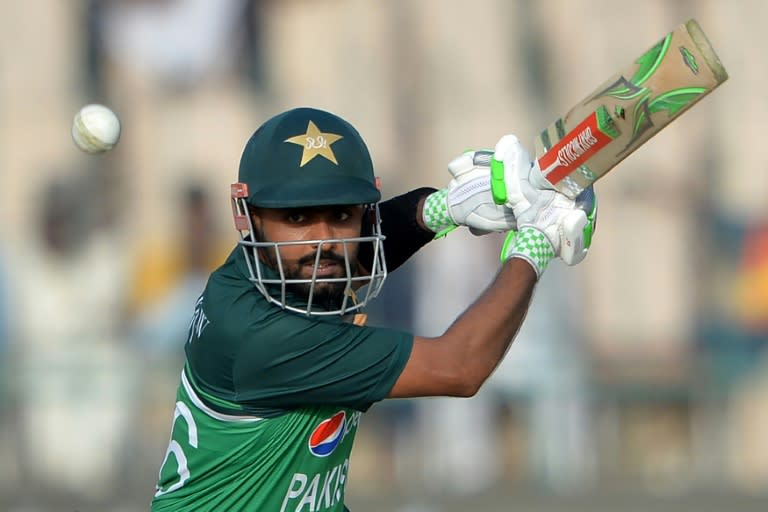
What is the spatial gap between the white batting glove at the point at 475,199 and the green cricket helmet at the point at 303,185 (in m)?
0.34

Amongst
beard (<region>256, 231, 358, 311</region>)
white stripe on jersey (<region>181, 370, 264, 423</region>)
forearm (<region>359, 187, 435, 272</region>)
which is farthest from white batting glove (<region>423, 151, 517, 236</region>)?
white stripe on jersey (<region>181, 370, 264, 423</region>)

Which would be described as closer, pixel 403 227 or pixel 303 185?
pixel 303 185

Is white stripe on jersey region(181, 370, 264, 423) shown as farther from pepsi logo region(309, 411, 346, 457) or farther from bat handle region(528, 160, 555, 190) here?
bat handle region(528, 160, 555, 190)

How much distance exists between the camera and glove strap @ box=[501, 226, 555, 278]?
349 cm

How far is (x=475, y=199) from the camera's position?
3.85 metres

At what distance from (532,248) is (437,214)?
66cm

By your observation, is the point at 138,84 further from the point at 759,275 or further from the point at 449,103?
the point at 759,275

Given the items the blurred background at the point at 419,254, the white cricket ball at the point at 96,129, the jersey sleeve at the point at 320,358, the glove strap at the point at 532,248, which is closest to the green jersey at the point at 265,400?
the jersey sleeve at the point at 320,358

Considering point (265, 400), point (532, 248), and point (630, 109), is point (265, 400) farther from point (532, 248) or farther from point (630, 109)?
point (630, 109)

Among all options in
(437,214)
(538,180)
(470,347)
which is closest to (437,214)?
(437,214)

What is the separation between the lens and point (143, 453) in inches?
365

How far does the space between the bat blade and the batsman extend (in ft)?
0.29

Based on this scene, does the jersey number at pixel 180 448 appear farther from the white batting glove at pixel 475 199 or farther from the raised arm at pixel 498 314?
the white batting glove at pixel 475 199

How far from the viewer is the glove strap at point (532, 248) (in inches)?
138
